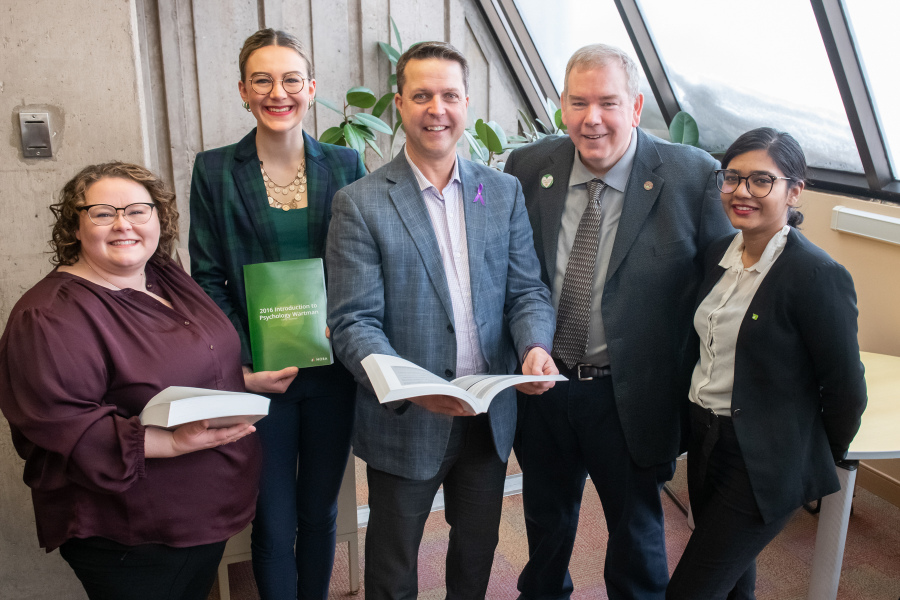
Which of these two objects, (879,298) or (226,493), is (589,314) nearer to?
(226,493)

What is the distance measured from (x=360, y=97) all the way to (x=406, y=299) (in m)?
2.92

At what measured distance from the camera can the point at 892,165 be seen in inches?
121

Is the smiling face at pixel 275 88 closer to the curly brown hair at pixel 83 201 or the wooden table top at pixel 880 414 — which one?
the curly brown hair at pixel 83 201

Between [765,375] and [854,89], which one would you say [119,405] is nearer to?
[765,375]

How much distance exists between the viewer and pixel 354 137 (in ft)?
13.0

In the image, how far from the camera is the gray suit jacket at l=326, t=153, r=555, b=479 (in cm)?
170

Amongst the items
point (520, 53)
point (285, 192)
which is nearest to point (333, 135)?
point (520, 53)

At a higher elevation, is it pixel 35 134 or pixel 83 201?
pixel 35 134

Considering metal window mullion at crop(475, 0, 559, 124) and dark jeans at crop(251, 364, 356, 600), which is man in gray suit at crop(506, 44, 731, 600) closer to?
dark jeans at crop(251, 364, 356, 600)

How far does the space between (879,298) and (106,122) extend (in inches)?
123

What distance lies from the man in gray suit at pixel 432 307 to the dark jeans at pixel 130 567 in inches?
18.9

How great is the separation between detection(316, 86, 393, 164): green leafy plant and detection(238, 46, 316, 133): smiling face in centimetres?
188

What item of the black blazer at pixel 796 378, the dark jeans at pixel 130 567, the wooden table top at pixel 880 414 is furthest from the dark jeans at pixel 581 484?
the dark jeans at pixel 130 567

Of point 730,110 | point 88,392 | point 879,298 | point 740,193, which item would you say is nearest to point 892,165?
point 879,298
